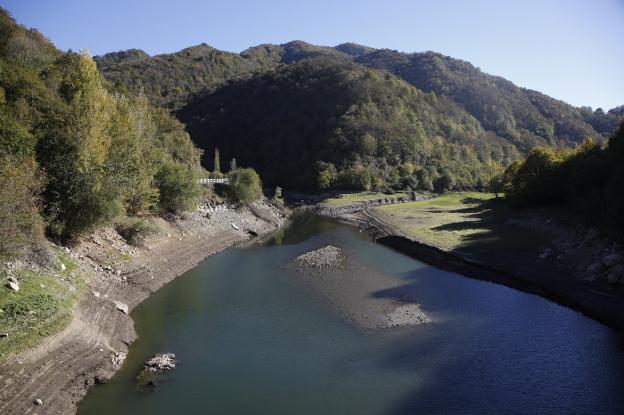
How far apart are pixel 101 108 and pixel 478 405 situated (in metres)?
36.8

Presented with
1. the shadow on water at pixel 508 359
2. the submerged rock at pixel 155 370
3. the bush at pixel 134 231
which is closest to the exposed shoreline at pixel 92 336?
the bush at pixel 134 231

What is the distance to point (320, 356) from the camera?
2633 centimetres

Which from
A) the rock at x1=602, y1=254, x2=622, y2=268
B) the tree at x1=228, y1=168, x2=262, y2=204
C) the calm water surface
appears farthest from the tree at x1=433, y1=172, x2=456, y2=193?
the rock at x1=602, y1=254, x2=622, y2=268

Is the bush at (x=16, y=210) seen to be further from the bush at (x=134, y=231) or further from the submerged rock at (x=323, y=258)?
the submerged rock at (x=323, y=258)

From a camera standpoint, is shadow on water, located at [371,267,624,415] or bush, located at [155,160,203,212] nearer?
shadow on water, located at [371,267,624,415]

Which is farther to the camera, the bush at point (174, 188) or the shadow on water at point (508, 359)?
the bush at point (174, 188)

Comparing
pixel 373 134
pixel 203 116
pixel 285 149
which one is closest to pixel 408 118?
pixel 373 134

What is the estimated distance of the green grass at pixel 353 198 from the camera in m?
105

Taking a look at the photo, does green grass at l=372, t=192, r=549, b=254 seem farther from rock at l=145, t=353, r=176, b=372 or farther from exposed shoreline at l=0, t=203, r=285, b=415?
rock at l=145, t=353, r=176, b=372

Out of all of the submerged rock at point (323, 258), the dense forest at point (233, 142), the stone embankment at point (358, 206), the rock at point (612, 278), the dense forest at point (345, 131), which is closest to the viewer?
the rock at point (612, 278)

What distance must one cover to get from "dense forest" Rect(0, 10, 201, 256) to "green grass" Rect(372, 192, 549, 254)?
1297 inches

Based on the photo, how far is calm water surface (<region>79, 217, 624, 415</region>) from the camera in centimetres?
2145

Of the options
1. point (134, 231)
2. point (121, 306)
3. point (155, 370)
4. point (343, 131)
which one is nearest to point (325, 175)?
point (343, 131)

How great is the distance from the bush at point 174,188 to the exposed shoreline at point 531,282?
26.7 metres
